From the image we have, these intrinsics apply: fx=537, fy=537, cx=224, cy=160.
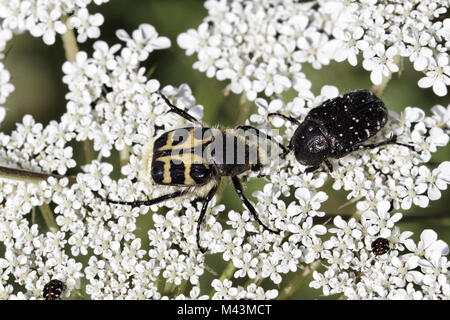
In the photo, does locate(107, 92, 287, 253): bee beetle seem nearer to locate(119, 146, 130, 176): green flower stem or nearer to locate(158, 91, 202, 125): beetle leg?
locate(158, 91, 202, 125): beetle leg

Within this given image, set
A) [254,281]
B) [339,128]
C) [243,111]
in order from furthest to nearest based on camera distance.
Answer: [243,111] < [254,281] < [339,128]

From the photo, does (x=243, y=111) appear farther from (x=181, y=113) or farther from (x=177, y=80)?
(x=177, y=80)

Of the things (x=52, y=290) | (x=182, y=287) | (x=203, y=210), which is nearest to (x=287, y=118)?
(x=203, y=210)

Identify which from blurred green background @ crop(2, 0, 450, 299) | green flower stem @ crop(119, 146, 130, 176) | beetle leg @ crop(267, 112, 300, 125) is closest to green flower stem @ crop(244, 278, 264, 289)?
blurred green background @ crop(2, 0, 450, 299)

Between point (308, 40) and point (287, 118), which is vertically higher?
point (308, 40)

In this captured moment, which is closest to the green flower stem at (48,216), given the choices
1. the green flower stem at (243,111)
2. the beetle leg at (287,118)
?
the green flower stem at (243,111)

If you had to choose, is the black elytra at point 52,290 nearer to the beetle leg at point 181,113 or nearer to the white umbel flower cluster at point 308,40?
the beetle leg at point 181,113

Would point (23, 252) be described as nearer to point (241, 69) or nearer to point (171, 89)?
point (171, 89)
